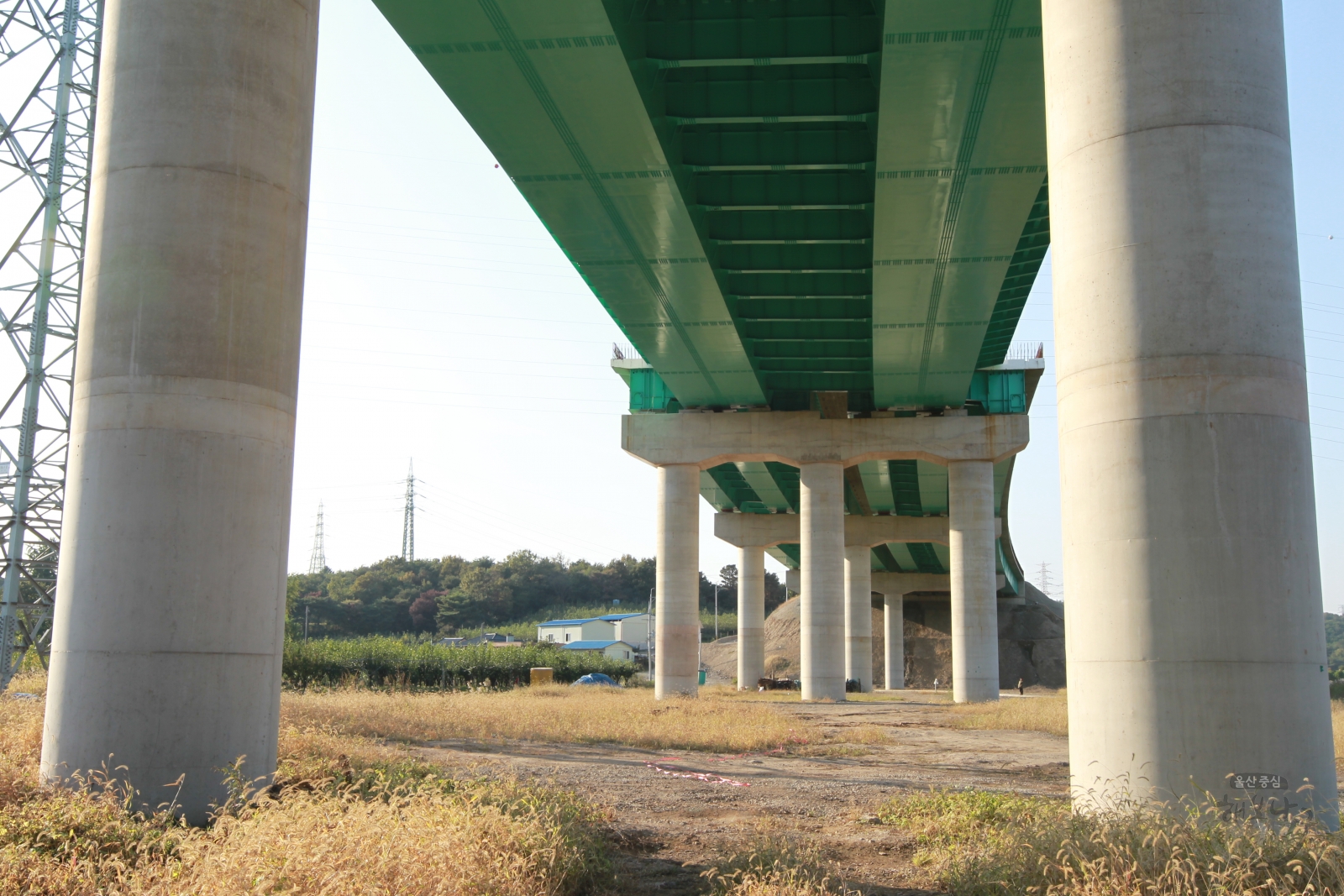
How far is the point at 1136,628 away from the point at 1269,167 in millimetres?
3966

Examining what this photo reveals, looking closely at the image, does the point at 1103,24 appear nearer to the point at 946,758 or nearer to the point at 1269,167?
the point at 1269,167

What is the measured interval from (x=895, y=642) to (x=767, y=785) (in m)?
81.0

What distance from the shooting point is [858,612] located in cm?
7244

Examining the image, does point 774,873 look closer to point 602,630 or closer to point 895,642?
point 895,642

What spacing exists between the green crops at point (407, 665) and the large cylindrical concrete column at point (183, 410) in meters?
27.0

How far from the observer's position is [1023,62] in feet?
64.9

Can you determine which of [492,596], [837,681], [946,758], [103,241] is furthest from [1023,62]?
[492,596]

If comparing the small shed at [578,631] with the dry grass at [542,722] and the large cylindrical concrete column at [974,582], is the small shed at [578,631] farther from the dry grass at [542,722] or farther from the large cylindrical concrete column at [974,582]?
the dry grass at [542,722]

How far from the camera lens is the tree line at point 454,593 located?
134 m

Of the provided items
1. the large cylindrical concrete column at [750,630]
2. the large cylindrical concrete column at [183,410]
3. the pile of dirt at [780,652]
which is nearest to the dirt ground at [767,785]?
the large cylindrical concrete column at [183,410]

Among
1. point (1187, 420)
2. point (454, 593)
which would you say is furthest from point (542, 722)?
point (454, 593)

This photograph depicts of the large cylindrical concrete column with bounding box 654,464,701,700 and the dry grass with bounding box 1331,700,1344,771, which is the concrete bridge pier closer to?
the large cylindrical concrete column with bounding box 654,464,701,700

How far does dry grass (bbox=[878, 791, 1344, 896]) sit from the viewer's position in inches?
239

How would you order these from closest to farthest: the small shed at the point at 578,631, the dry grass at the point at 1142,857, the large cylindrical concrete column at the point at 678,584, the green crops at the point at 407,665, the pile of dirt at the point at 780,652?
the dry grass at the point at 1142,857
the green crops at the point at 407,665
the large cylindrical concrete column at the point at 678,584
the pile of dirt at the point at 780,652
the small shed at the point at 578,631
